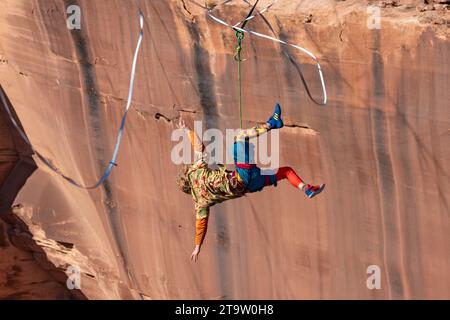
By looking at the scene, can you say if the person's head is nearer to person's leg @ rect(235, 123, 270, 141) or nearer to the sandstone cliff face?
person's leg @ rect(235, 123, 270, 141)

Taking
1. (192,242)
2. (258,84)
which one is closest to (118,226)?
(192,242)

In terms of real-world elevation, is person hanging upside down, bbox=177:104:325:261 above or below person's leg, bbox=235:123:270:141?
below

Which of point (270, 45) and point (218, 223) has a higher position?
point (270, 45)

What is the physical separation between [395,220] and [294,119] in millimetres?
1102

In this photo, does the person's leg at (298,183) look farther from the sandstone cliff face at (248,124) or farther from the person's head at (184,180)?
the sandstone cliff face at (248,124)

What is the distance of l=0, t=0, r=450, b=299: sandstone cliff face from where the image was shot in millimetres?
8008

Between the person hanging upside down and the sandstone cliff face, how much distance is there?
3.21 ft

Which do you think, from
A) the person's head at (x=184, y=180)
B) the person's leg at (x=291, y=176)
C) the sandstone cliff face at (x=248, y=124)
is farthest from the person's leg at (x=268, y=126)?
the sandstone cliff face at (x=248, y=124)

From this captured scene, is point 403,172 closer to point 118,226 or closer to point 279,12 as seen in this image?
point 279,12

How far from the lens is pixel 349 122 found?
8391 millimetres

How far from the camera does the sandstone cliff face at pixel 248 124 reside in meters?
8.01

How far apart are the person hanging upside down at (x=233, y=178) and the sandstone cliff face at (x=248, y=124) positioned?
3.21ft

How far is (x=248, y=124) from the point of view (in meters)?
9.14

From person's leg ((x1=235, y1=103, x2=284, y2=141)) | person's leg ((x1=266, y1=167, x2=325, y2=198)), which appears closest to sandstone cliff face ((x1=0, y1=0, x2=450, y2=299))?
person's leg ((x1=266, y1=167, x2=325, y2=198))
